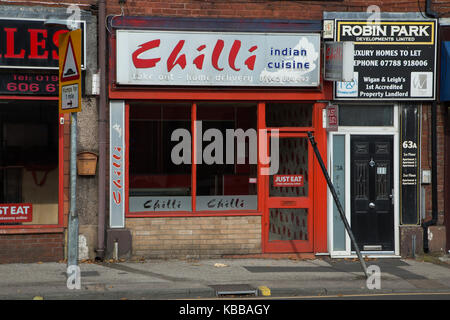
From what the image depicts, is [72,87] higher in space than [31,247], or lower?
higher

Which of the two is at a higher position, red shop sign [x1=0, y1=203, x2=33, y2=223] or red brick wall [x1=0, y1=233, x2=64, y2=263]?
red shop sign [x1=0, y1=203, x2=33, y2=223]

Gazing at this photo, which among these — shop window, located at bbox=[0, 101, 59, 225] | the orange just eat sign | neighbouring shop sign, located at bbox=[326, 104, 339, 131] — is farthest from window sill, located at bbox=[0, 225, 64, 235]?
neighbouring shop sign, located at bbox=[326, 104, 339, 131]

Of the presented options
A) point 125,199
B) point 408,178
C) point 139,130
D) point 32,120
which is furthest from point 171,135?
point 408,178

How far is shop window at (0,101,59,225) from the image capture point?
13.0 m

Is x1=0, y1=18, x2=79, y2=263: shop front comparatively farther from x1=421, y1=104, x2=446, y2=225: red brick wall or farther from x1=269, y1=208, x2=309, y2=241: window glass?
x1=421, y1=104, x2=446, y2=225: red brick wall

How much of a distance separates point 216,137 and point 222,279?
3390 mm

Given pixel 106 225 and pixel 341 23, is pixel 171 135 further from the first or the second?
pixel 341 23

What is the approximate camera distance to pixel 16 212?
13.1 metres

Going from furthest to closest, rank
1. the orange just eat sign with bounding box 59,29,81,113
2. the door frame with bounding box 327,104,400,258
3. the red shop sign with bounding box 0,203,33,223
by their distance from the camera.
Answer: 1. the door frame with bounding box 327,104,400,258
2. the red shop sign with bounding box 0,203,33,223
3. the orange just eat sign with bounding box 59,29,81,113

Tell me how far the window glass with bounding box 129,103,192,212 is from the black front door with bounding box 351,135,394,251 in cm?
330

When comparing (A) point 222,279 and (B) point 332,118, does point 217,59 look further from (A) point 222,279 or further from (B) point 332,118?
(A) point 222,279

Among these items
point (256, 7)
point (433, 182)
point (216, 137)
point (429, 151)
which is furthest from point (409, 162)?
point (256, 7)

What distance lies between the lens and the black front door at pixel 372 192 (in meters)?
14.0

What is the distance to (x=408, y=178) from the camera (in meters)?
14.0
